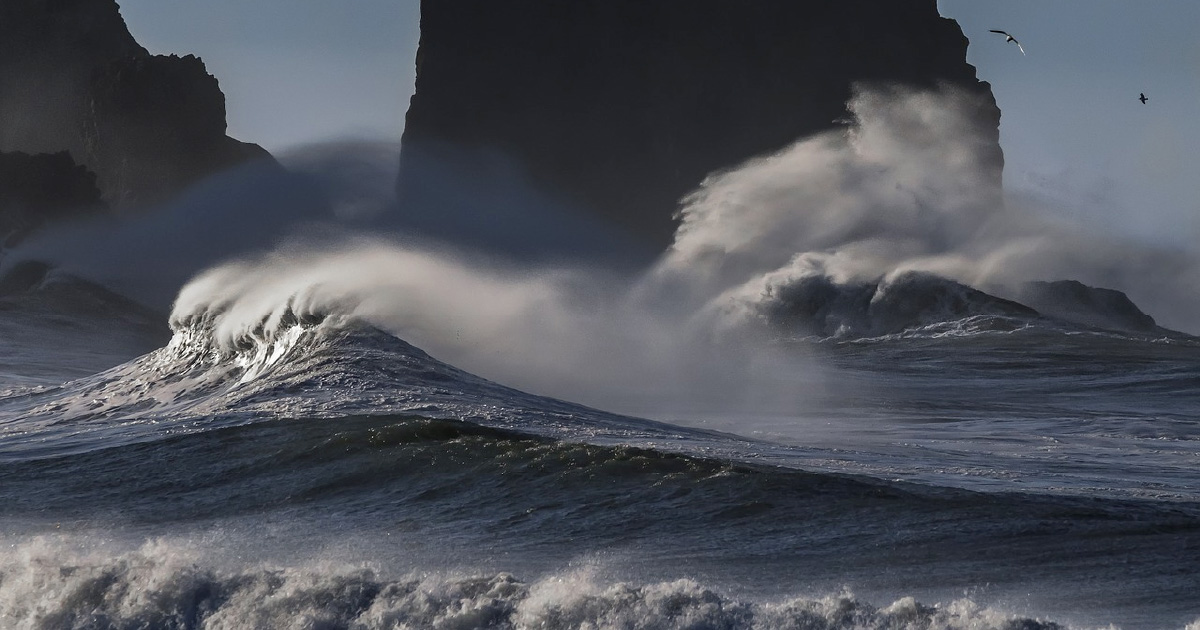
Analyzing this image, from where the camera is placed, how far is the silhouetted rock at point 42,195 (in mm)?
82438

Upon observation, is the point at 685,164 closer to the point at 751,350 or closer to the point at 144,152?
the point at 144,152

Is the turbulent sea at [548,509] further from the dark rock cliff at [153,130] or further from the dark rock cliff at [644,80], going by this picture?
the dark rock cliff at [153,130]

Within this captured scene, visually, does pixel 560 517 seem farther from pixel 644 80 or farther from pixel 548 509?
pixel 644 80

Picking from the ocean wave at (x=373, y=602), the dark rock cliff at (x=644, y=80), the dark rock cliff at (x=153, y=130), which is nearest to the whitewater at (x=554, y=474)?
the ocean wave at (x=373, y=602)

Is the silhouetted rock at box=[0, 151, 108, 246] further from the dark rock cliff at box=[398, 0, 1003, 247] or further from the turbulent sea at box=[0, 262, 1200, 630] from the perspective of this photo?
the turbulent sea at box=[0, 262, 1200, 630]

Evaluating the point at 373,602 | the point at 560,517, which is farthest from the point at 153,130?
the point at 373,602

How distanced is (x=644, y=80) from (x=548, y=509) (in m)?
86.4

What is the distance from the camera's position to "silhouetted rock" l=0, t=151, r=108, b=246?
3246 inches

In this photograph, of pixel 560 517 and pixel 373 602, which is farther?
pixel 560 517

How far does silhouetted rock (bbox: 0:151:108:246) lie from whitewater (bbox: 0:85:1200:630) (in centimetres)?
6096

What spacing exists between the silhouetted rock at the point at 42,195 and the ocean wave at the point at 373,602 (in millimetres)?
77907

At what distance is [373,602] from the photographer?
22.0ft

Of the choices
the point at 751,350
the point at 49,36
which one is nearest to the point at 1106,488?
the point at 751,350

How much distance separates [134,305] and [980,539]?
181ft
